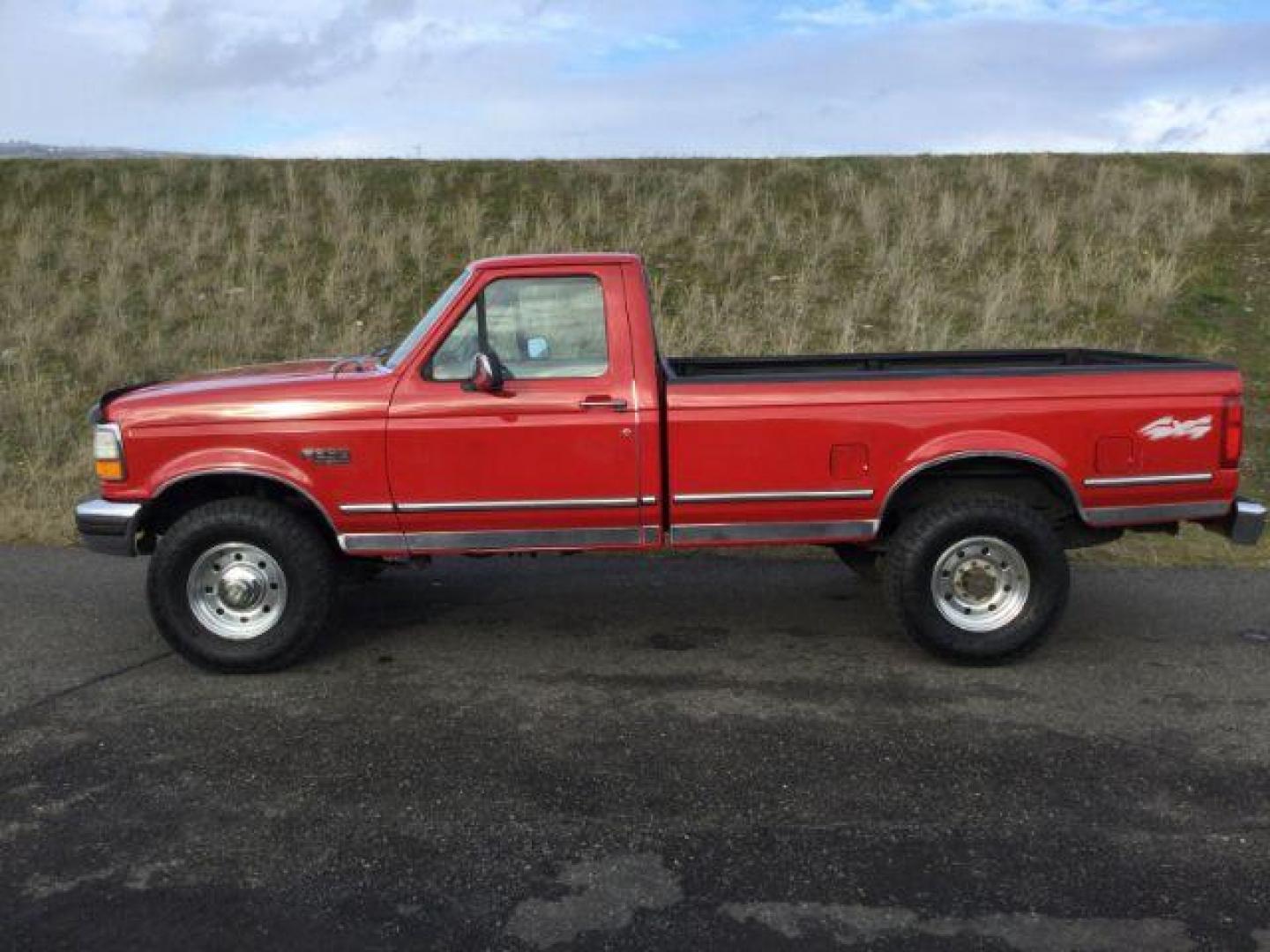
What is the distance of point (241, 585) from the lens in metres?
5.23

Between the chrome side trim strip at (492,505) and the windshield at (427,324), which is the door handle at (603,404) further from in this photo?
the windshield at (427,324)

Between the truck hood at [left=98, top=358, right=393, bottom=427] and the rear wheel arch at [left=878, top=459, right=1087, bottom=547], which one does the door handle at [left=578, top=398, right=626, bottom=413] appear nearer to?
the truck hood at [left=98, top=358, right=393, bottom=427]

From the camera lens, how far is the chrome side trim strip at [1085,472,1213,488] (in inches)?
204

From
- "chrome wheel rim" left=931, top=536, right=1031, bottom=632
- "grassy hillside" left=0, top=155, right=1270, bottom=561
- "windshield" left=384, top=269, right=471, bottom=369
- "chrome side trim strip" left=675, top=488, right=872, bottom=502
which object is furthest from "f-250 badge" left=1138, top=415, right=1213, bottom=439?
"grassy hillside" left=0, top=155, right=1270, bottom=561

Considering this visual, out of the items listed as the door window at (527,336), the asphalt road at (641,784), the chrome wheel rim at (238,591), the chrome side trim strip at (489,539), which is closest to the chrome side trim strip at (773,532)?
the chrome side trim strip at (489,539)

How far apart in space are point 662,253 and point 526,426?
1213cm

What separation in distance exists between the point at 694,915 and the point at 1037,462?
2.93 metres

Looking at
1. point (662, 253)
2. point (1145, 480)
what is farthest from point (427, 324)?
point (662, 253)

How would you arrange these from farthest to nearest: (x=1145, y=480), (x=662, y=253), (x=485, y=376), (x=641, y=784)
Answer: (x=662, y=253) → (x=1145, y=480) → (x=485, y=376) → (x=641, y=784)

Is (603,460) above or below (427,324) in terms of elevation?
below

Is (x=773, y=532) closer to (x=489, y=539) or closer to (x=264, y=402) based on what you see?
(x=489, y=539)

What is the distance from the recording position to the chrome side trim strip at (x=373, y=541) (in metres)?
5.21

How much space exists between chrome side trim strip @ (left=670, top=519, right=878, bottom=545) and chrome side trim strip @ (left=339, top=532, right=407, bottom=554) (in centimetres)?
130

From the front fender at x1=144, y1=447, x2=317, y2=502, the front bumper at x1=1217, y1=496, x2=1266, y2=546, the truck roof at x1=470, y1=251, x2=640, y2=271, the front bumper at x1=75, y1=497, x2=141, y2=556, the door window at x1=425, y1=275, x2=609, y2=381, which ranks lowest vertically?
the front bumper at x1=1217, y1=496, x2=1266, y2=546
